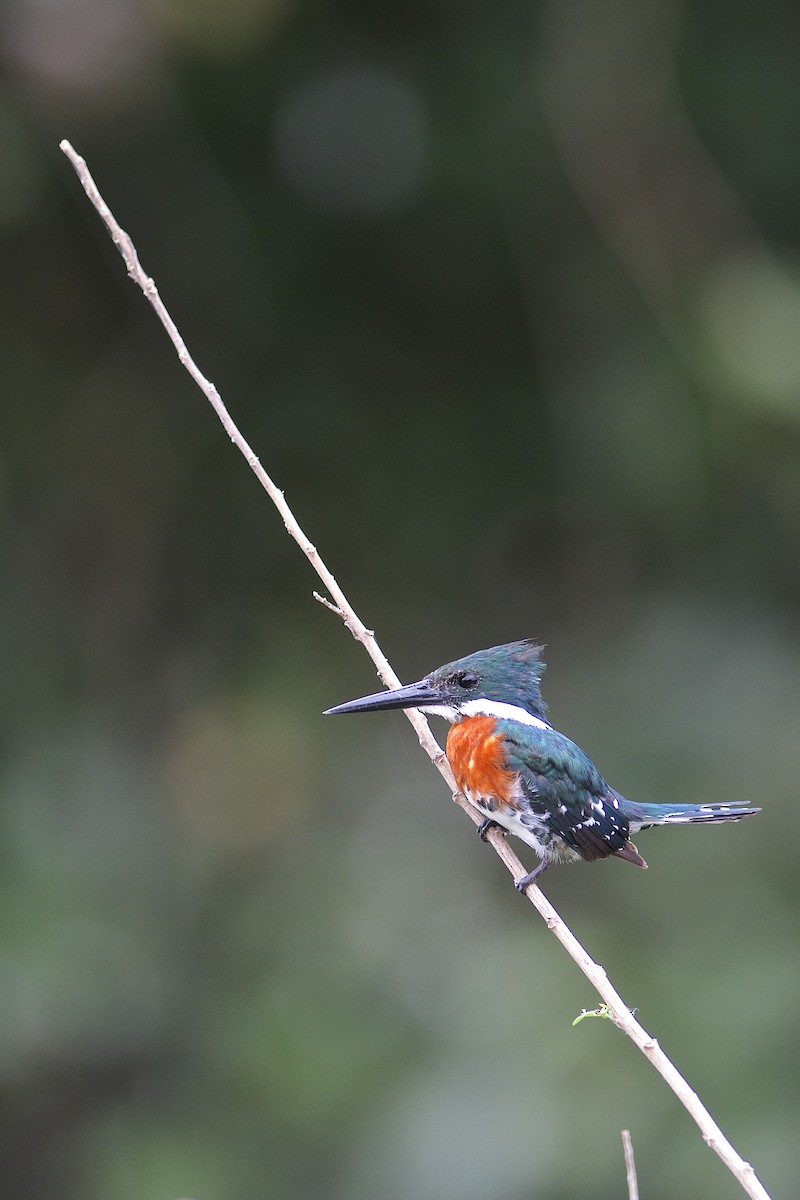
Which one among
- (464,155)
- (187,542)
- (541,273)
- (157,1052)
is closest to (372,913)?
(157,1052)

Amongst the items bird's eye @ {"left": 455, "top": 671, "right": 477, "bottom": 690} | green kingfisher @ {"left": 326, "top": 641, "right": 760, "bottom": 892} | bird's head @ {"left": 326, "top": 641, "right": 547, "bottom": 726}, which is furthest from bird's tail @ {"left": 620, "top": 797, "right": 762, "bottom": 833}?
bird's eye @ {"left": 455, "top": 671, "right": 477, "bottom": 690}

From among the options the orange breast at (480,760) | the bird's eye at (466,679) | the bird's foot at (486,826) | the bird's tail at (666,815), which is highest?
the bird's eye at (466,679)

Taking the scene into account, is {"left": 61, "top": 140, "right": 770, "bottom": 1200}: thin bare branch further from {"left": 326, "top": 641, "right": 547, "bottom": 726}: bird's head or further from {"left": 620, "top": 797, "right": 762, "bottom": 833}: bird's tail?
{"left": 620, "top": 797, "right": 762, "bottom": 833}: bird's tail

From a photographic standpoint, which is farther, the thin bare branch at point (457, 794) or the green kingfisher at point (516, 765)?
the green kingfisher at point (516, 765)

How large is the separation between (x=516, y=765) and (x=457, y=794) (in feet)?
0.50

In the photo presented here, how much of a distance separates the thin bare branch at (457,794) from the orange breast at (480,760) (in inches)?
2.4

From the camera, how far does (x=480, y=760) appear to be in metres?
2.63

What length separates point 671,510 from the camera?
481 centimetres

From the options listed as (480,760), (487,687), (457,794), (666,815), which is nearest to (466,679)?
(487,687)

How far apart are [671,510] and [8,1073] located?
2.98 m

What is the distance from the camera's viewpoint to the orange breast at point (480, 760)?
2.61m

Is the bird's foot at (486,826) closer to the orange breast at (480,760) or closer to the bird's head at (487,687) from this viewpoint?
the orange breast at (480,760)

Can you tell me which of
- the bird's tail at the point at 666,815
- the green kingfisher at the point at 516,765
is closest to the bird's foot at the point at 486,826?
the green kingfisher at the point at 516,765

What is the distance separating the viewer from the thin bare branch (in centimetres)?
170
